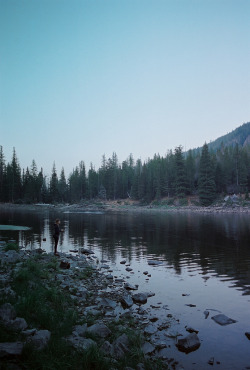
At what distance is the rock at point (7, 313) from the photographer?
5680mm

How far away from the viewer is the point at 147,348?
20.0 feet

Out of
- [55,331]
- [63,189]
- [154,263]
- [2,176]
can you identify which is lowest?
[154,263]

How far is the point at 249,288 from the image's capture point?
10844 millimetres

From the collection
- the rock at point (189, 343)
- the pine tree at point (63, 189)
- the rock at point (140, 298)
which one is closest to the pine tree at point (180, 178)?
the pine tree at point (63, 189)

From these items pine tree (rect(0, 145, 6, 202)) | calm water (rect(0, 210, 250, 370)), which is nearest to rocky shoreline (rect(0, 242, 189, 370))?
calm water (rect(0, 210, 250, 370))

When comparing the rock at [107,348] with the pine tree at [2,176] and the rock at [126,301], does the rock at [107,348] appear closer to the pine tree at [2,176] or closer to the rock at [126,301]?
the rock at [126,301]

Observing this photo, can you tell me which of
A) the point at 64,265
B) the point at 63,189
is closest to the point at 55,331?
the point at 64,265

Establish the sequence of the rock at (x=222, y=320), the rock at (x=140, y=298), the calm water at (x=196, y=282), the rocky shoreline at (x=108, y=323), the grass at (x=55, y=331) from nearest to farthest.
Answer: the grass at (x=55, y=331)
the rocky shoreline at (x=108, y=323)
the calm water at (x=196, y=282)
the rock at (x=222, y=320)
the rock at (x=140, y=298)

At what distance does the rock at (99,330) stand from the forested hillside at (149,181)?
253 ft

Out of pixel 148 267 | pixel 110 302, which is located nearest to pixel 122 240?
pixel 148 267

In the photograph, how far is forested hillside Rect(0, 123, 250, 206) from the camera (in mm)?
86250

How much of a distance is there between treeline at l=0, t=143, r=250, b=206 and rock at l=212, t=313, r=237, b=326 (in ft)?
244

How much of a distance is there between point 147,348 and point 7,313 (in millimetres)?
3417

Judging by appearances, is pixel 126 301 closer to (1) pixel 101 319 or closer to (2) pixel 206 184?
(1) pixel 101 319
